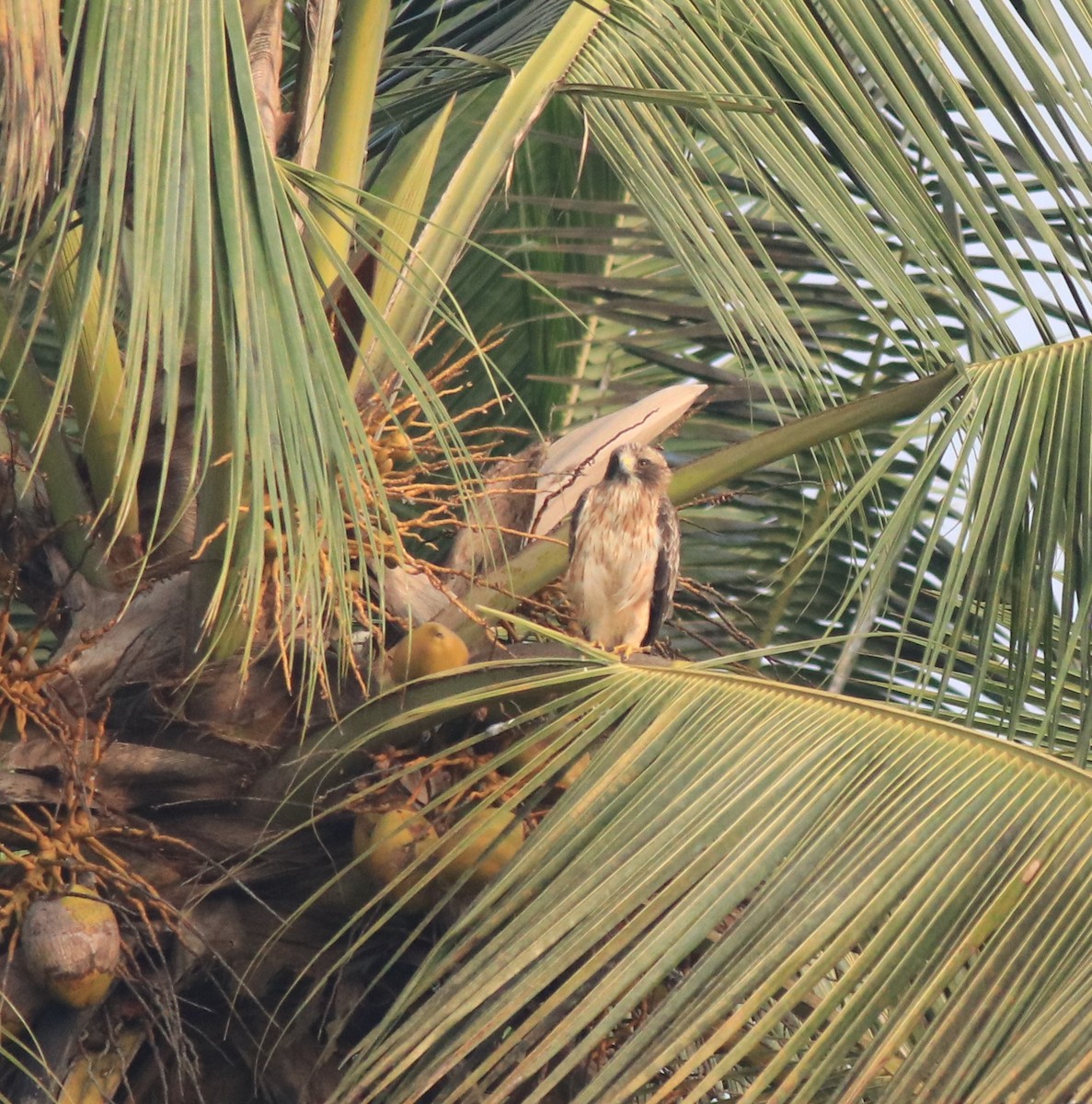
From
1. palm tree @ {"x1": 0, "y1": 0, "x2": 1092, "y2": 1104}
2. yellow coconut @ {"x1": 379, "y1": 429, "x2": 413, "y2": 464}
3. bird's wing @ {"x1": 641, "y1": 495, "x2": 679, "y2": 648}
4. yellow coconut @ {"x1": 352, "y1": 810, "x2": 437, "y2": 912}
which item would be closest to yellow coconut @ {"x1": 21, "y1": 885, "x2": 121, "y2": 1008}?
palm tree @ {"x1": 0, "y1": 0, "x2": 1092, "y2": 1104}

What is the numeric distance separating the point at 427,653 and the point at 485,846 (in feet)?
1.37

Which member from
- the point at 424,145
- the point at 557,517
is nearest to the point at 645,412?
the point at 557,517

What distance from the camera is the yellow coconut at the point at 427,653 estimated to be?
3.25m

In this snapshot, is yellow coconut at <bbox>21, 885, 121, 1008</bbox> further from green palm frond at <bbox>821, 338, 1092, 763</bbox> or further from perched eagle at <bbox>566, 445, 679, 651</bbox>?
perched eagle at <bbox>566, 445, 679, 651</bbox>

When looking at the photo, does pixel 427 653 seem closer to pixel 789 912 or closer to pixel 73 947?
pixel 73 947

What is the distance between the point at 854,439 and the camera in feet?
13.0

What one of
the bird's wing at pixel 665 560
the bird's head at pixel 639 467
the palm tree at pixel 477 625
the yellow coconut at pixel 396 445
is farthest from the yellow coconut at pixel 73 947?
the bird's head at pixel 639 467

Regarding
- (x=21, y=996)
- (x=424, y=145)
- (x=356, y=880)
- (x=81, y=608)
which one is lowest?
(x=21, y=996)

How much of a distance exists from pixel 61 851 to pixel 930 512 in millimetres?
3222

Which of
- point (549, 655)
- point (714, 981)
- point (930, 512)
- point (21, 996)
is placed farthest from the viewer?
point (930, 512)

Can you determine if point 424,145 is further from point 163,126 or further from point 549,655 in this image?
point 163,126

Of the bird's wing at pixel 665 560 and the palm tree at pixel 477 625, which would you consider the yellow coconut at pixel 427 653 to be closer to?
the palm tree at pixel 477 625

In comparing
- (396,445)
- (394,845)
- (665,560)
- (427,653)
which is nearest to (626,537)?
(665,560)

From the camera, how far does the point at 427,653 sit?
10.7 ft
